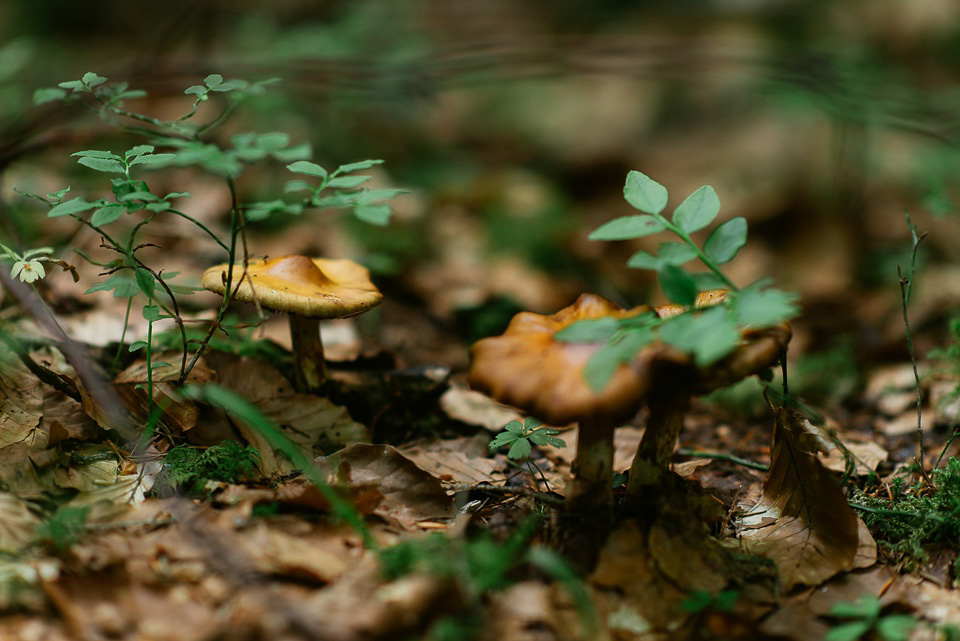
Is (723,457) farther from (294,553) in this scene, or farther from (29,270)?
(29,270)

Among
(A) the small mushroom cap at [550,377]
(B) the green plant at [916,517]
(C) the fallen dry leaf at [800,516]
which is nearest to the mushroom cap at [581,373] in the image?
(A) the small mushroom cap at [550,377]

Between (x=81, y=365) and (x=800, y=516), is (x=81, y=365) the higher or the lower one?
the higher one

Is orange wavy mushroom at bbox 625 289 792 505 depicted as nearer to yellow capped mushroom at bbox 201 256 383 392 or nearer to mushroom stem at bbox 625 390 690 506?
mushroom stem at bbox 625 390 690 506

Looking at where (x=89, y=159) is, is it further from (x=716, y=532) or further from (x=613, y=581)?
(x=716, y=532)

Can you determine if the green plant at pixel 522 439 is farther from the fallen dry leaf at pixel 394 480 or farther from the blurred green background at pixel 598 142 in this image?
the blurred green background at pixel 598 142

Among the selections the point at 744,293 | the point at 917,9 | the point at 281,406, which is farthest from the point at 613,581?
the point at 917,9

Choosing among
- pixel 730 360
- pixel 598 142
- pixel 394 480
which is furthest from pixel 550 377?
pixel 598 142
